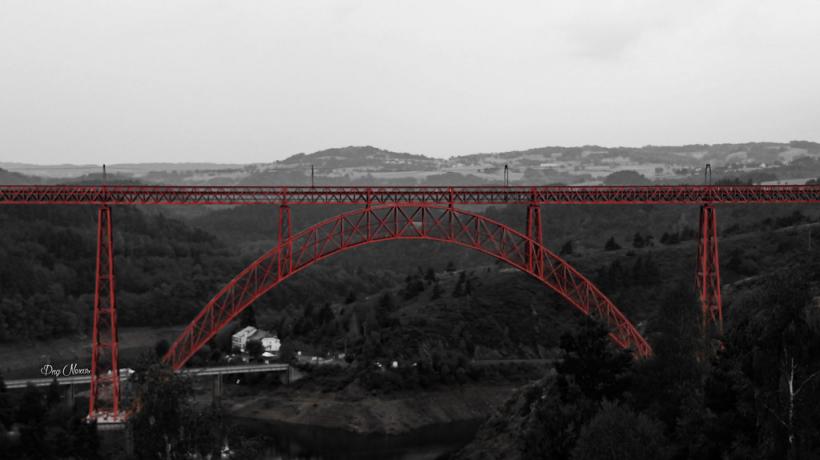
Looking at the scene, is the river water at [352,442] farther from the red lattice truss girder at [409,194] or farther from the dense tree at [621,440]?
the dense tree at [621,440]

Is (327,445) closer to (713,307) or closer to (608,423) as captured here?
(713,307)

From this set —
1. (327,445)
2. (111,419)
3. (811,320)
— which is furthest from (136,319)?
(811,320)

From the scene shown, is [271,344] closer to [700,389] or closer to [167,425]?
[700,389]

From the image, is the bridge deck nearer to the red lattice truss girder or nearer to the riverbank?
the riverbank

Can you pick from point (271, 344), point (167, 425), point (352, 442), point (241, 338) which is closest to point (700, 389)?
point (167, 425)

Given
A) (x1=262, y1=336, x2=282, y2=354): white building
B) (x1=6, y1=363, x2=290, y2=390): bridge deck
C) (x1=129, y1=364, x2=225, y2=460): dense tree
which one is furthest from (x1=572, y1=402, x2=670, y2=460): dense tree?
(x1=262, y1=336, x2=282, y2=354): white building

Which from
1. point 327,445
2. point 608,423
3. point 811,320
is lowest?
point 327,445

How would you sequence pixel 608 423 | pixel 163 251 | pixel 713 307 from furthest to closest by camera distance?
pixel 163 251 → pixel 713 307 → pixel 608 423
